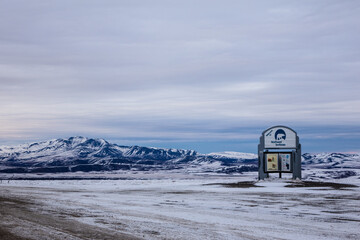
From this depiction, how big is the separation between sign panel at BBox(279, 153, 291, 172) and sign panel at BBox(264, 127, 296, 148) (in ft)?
3.74

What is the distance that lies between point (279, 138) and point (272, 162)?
2782mm

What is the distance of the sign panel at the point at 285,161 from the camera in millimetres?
48531

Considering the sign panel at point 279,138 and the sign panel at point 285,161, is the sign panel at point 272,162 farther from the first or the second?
the sign panel at point 279,138

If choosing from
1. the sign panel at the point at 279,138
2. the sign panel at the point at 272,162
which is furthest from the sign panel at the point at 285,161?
the sign panel at the point at 279,138

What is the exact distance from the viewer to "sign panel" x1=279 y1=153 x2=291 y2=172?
159 ft

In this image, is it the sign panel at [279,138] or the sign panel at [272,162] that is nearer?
the sign panel at [279,138]

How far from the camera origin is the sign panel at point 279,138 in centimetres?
4816

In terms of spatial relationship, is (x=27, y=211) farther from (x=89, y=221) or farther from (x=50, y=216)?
(x=89, y=221)

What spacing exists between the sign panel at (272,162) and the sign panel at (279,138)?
1138mm

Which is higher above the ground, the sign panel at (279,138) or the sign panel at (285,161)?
the sign panel at (279,138)

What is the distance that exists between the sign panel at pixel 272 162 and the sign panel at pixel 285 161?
0.56 metres

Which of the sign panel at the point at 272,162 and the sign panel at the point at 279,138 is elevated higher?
the sign panel at the point at 279,138

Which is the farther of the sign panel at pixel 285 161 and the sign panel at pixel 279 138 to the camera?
the sign panel at pixel 285 161

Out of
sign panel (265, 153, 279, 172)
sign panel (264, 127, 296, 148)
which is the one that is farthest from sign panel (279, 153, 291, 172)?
sign panel (264, 127, 296, 148)
